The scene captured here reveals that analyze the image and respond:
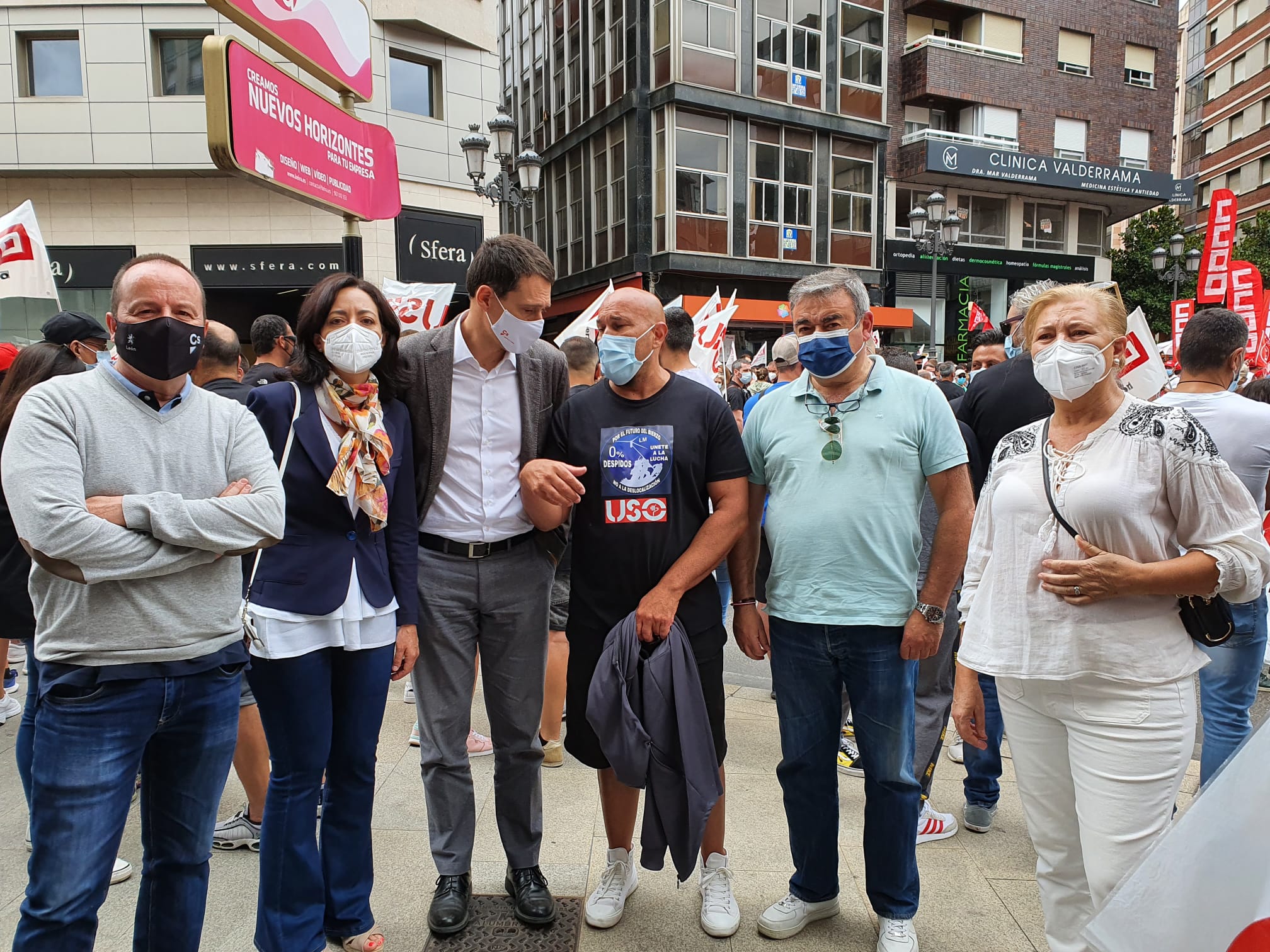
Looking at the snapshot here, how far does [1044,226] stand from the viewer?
28172 millimetres

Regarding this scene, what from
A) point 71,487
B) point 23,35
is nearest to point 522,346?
point 71,487

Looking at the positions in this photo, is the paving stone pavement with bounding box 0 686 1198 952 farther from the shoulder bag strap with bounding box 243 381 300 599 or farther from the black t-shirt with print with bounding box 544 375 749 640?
the shoulder bag strap with bounding box 243 381 300 599

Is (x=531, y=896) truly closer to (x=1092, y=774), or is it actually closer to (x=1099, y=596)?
(x=1092, y=774)

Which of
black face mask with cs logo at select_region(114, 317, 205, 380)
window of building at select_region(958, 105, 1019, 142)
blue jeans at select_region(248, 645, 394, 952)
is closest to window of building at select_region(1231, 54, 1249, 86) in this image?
window of building at select_region(958, 105, 1019, 142)

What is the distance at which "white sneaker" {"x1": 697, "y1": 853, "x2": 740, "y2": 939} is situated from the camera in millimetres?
2945

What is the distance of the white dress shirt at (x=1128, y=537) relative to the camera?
2.19 meters

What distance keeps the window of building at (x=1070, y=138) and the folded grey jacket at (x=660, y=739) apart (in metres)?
30.4

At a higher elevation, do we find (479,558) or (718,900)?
(479,558)

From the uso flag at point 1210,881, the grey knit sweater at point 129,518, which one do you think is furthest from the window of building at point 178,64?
the uso flag at point 1210,881

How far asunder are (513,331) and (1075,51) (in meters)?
32.0

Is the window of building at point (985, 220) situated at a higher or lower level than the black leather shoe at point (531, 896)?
higher

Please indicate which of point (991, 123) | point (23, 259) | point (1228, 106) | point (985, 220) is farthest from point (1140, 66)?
point (23, 259)

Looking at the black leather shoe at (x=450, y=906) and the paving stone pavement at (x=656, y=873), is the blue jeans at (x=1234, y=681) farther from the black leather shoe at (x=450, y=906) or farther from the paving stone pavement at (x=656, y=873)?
the black leather shoe at (x=450, y=906)

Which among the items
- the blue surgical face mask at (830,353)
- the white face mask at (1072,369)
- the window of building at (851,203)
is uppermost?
the window of building at (851,203)
